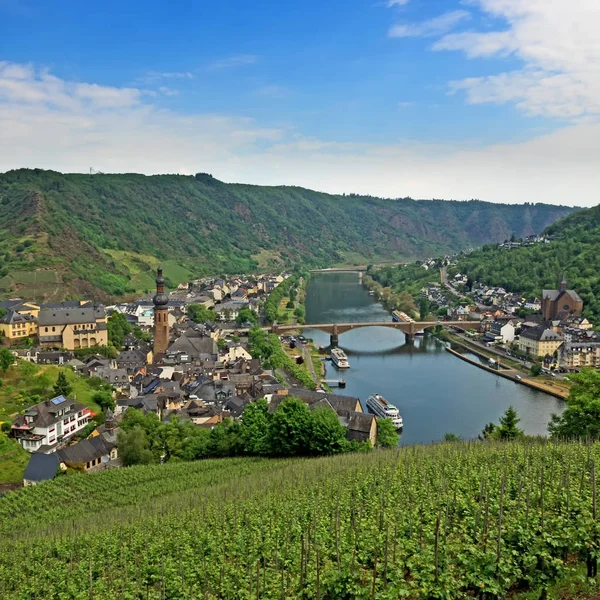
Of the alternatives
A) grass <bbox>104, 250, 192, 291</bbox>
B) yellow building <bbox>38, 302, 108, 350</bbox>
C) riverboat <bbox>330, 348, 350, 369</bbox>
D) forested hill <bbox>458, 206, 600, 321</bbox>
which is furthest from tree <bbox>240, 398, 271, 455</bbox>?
grass <bbox>104, 250, 192, 291</bbox>

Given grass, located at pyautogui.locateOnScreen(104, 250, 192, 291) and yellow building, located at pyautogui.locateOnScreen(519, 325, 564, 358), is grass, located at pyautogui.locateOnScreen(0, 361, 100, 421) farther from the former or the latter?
grass, located at pyautogui.locateOnScreen(104, 250, 192, 291)

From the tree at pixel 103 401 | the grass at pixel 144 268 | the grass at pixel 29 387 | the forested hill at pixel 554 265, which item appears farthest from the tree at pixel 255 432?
the grass at pixel 144 268

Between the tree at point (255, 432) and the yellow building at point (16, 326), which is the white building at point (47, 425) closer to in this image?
the tree at point (255, 432)

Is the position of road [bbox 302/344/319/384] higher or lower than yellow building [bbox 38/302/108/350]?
lower

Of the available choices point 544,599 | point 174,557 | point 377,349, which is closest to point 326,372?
point 377,349

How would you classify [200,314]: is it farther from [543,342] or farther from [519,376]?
[543,342]

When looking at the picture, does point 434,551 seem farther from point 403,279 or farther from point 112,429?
point 403,279

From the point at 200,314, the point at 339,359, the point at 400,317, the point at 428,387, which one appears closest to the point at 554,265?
the point at 400,317
